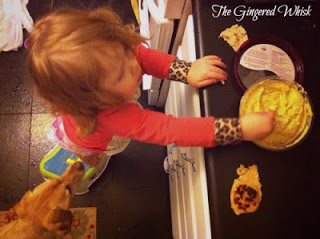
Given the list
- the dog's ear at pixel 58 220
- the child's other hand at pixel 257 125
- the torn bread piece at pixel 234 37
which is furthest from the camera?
the dog's ear at pixel 58 220

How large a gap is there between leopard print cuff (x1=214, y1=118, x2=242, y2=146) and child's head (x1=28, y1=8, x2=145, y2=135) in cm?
23

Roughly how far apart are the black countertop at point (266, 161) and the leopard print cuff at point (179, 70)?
62 millimetres

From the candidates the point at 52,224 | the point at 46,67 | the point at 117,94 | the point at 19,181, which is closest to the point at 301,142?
the point at 117,94

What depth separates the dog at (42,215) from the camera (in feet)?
Answer: 3.22

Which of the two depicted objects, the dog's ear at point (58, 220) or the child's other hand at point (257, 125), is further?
the dog's ear at point (58, 220)

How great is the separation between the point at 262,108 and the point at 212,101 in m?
0.11

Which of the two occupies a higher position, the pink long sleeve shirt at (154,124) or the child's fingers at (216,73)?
the child's fingers at (216,73)

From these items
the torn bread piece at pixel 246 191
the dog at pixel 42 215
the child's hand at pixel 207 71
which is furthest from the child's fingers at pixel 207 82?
the dog at pixel 42 215

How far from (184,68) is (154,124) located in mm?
185

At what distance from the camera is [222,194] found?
70 centimetres

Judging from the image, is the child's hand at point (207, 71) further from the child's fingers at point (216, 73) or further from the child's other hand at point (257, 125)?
the child's other hand at point (257, 125)

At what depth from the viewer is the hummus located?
71 cm

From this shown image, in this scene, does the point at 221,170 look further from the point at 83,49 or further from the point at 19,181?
the point at 19,181

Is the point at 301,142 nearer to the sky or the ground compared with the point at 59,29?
nearer to the ground
